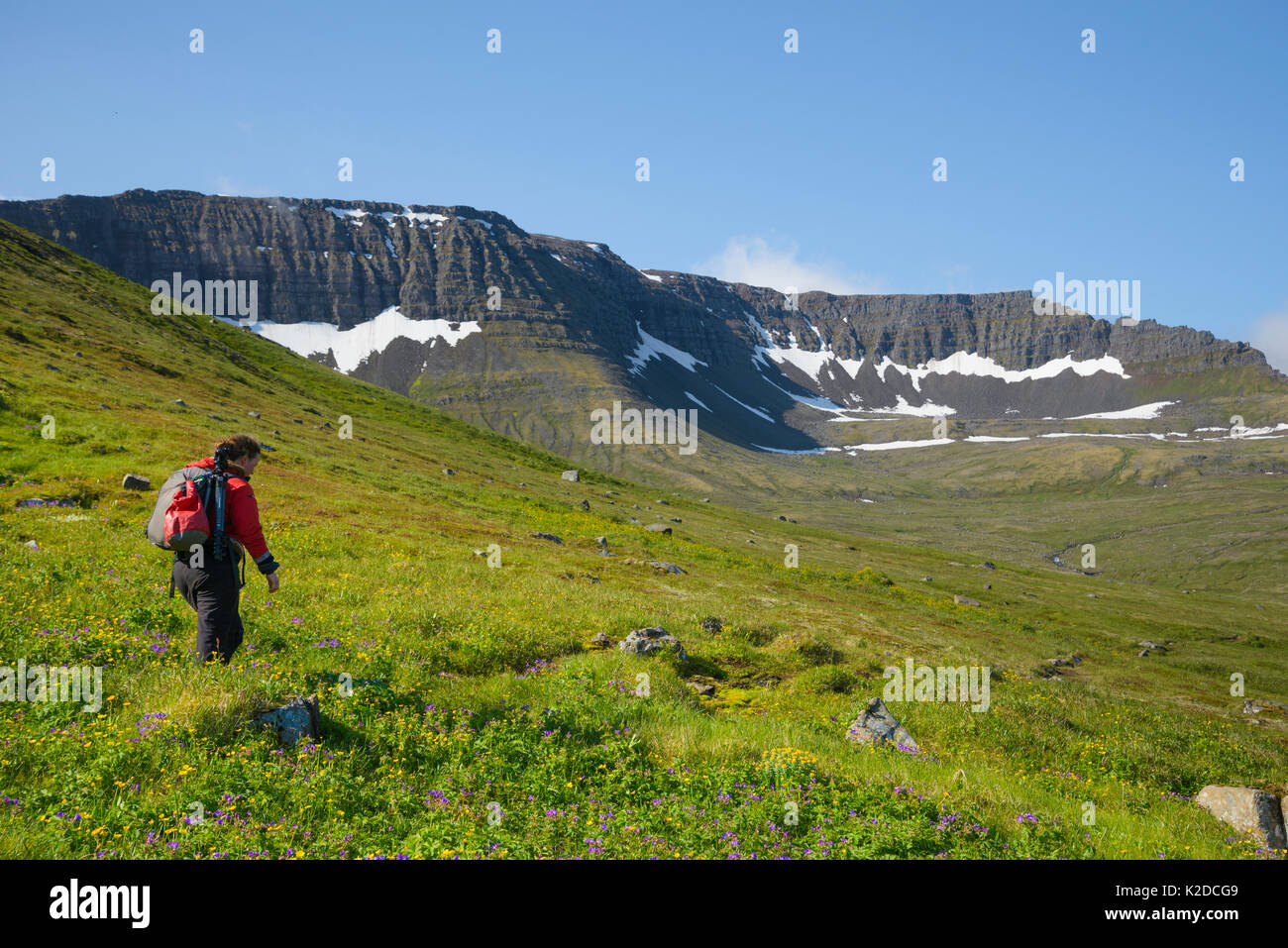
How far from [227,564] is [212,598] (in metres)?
0.63

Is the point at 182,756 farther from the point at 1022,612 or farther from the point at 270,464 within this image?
the point at 1022,612

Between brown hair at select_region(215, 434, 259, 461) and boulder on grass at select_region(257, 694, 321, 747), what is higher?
brown hair at select_region(215, 434, 259, 461)

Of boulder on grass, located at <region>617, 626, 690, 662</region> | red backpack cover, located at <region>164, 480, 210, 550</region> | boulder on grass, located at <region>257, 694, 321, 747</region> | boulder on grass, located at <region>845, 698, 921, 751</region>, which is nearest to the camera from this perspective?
boulder on grass, located at <region>257, 694, 321, 747</region>

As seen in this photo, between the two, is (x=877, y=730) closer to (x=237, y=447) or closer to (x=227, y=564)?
(x=227, y=564)

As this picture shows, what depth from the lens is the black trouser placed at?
1022cm

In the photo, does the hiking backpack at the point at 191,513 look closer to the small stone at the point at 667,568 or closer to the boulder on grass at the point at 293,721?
the boulder on grass at the point at 293,721

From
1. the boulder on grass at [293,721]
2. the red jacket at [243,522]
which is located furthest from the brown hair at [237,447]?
the boulder on grass at [293,721]

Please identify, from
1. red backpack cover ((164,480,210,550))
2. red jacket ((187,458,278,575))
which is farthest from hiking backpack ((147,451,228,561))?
red jacket ((187,458,278,575))

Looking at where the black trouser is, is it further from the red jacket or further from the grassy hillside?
the grassy hillside

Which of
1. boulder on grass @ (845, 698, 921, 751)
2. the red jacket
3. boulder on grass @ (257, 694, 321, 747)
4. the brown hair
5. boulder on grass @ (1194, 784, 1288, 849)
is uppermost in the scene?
the brown hair

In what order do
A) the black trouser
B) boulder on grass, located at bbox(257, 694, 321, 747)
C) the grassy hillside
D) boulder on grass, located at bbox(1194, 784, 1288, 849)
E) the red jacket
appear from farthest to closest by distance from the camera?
boulder on grass, located at bbox(1194, 784, 1288, 849) → the red jacket → the black trouser → boulder on grass, located at bbox(257, 694, 321, 747) → the grassy hillside
